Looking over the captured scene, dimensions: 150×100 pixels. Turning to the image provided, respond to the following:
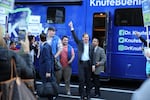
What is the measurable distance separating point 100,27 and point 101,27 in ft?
0.19

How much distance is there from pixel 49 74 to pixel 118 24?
5981mm

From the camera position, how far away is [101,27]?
1495 centimetres

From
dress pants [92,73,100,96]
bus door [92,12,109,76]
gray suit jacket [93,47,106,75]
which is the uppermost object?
bus door [92,12,109,76]

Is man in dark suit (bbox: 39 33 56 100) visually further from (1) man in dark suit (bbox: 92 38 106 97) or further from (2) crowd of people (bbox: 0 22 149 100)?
(1) man in dark suit (bbox: 92 38 106 97)

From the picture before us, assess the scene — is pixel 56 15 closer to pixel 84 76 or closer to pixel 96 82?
pixel 96 82

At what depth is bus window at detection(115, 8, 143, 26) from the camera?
1437 centimetres

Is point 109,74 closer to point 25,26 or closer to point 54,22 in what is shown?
point 54,22

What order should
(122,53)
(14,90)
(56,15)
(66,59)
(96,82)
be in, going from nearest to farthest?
(14,90)
(96,82)
(66,59)
(122,53)
(56,15)

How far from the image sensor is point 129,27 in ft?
47.4

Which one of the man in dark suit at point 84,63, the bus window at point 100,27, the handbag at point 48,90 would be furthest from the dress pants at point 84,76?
Result: the bus window at point 100,27

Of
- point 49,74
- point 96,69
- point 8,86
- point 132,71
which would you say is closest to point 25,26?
point 49,74

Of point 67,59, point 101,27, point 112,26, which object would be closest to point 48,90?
point 67,59

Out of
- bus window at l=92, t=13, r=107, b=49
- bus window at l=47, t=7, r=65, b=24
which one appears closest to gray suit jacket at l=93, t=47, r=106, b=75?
bus window at l=92, t=13, r=107, b=49

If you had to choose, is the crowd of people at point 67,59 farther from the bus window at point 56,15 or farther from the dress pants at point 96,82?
the bus window at point 56,15
